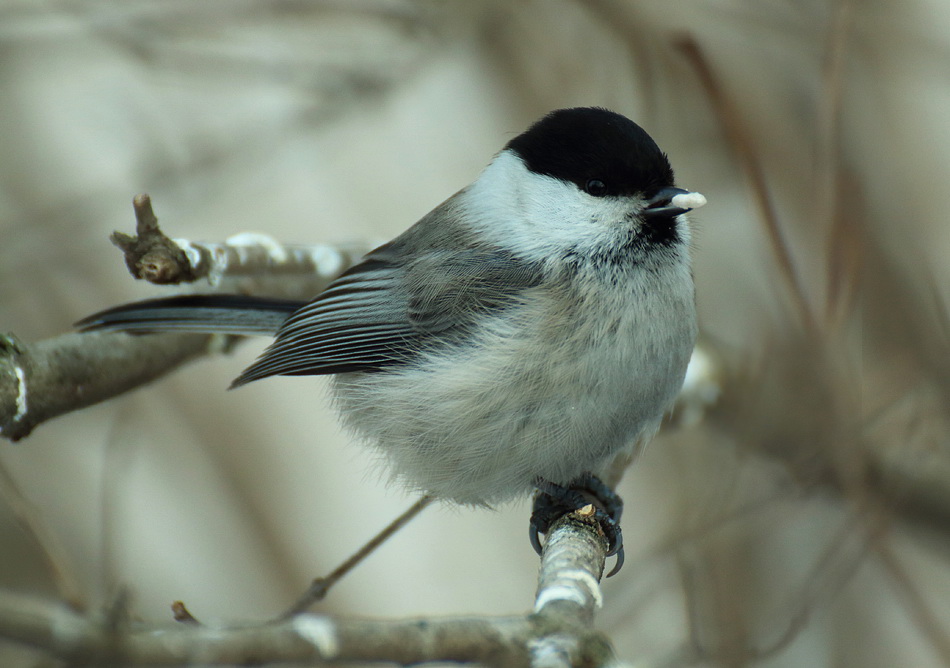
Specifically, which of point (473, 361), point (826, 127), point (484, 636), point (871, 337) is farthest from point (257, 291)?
point (871, 337)

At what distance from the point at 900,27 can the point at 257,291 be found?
2.26 m

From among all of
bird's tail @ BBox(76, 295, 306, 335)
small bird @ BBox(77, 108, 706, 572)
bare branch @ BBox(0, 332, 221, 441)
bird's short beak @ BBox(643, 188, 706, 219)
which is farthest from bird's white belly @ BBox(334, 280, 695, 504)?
bare branch @ BBox(0, 332, 221, 441)

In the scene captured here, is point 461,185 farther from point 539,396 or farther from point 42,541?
point 42,541

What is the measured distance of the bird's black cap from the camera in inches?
75.8

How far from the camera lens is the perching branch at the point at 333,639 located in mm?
732

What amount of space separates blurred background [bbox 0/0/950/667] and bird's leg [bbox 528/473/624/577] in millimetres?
A: 294

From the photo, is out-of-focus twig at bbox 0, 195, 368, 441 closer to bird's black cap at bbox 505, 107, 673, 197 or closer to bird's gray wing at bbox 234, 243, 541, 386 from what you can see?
bird's gray wing at bbox 234, 243, 541, 386

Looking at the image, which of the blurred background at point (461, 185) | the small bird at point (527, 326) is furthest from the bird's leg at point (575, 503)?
the blurred background at point (461, 185)

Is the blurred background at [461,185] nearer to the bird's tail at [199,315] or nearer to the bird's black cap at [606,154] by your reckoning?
the bird's black cap at [606,154]

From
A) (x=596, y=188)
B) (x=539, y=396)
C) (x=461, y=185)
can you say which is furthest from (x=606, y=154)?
(x=461, y=185)

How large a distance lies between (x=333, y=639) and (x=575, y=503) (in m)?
1.11

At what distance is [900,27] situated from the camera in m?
2.84

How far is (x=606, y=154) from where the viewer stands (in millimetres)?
1938

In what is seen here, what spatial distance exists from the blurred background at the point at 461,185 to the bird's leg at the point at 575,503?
294 mm
